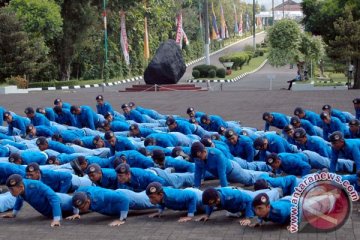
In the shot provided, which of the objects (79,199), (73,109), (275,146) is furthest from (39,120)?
(79,199)

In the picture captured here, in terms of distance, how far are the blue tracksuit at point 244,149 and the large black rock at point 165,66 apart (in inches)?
760

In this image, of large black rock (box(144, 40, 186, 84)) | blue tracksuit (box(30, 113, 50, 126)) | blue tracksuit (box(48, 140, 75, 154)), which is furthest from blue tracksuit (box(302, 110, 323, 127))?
large black rock (box(144, 40, 186, 84))

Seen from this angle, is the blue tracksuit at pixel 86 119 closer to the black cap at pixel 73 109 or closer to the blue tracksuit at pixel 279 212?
the black cap at pixel 73 109

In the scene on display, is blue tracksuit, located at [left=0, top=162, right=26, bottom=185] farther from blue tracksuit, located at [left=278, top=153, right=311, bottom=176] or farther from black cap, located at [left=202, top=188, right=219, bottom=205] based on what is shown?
blue tracksuit, located at [left=278, top=153, right=311, bottom=176]

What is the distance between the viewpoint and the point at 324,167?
32.7 ft

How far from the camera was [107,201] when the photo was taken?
25.5ft

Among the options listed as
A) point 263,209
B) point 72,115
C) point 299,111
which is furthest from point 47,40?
point 263,209

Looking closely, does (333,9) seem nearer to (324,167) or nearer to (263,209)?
(324,167)

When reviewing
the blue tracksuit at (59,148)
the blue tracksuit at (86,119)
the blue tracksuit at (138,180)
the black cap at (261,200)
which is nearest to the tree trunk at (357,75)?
the blue tracksuit at (86,119)

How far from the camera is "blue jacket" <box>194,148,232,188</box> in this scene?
28.2ft

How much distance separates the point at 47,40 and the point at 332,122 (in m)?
28.5

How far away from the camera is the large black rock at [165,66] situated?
29.5 meters

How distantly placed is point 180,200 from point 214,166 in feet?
3.78

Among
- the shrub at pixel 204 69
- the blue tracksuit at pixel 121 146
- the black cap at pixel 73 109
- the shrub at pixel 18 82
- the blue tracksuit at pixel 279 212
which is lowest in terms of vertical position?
the blue tracksuit at pixel 279 212
